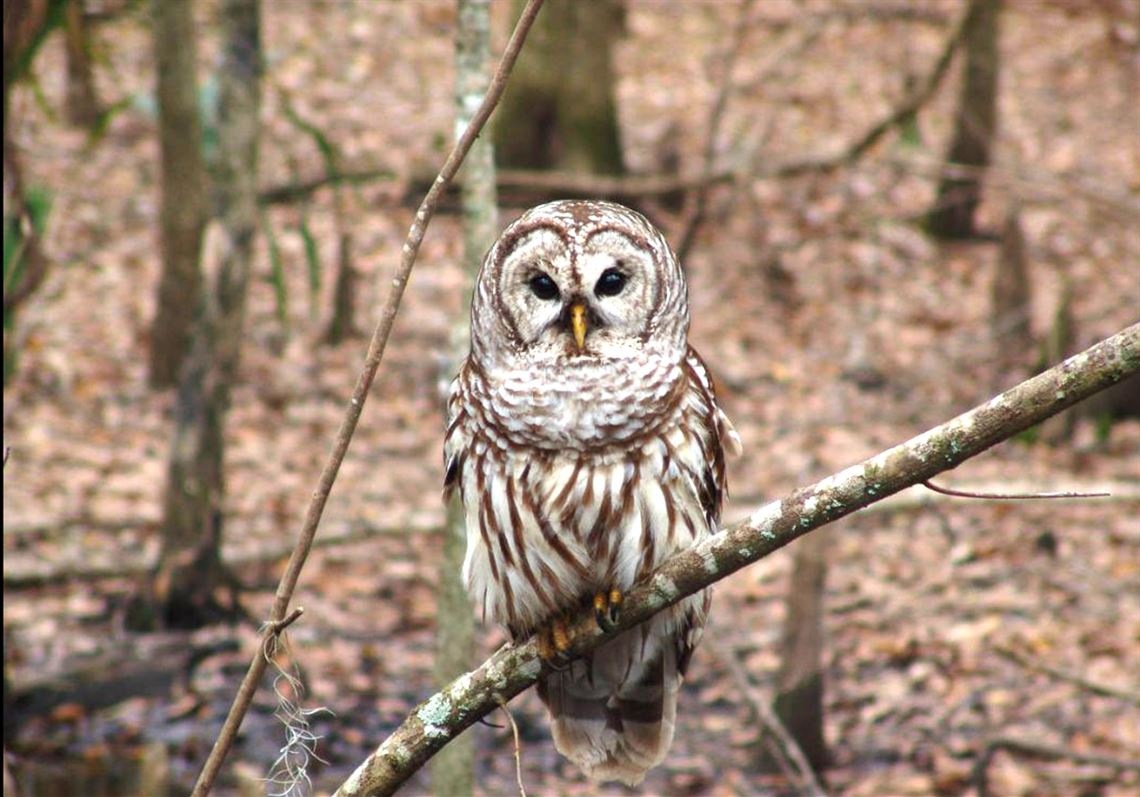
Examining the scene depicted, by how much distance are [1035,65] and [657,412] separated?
45.6ft

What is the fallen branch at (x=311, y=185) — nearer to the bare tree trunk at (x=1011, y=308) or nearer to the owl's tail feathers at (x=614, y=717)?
the owl's tail feathers at (x=614, y=717)

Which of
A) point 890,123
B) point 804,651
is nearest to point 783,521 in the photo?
point 804,651

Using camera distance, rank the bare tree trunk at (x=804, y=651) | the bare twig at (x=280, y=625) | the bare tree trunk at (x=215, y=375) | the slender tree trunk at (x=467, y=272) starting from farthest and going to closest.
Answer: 1. the bare tree trunk at (x=215, y=375)
2. the bare tree trunk at (x=804, y=651)
3. the slender tree trunk at (x=467, y=272)
4. the bare twig at (x=280, y=625)

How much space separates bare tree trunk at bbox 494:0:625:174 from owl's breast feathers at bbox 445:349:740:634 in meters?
9.52

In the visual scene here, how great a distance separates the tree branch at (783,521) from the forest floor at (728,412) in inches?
43.6

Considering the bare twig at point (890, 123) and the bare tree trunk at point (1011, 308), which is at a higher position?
the bare twig at point (890, 123)

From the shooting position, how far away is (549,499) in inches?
140

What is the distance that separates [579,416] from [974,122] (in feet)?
30.4

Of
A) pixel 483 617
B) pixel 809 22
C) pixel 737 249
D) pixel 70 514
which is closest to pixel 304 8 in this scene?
pixel 809 22

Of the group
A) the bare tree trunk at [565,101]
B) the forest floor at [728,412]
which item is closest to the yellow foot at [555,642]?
the forest floor at [728,412]

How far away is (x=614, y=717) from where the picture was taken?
414cm

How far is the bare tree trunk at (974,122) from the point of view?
1212 centimetres

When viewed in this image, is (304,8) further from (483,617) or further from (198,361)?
(483,617)

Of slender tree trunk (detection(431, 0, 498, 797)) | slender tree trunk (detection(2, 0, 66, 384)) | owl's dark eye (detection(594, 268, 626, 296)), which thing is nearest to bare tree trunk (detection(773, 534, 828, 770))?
slender tree trunk (detection(431, 0, 498, 797))
